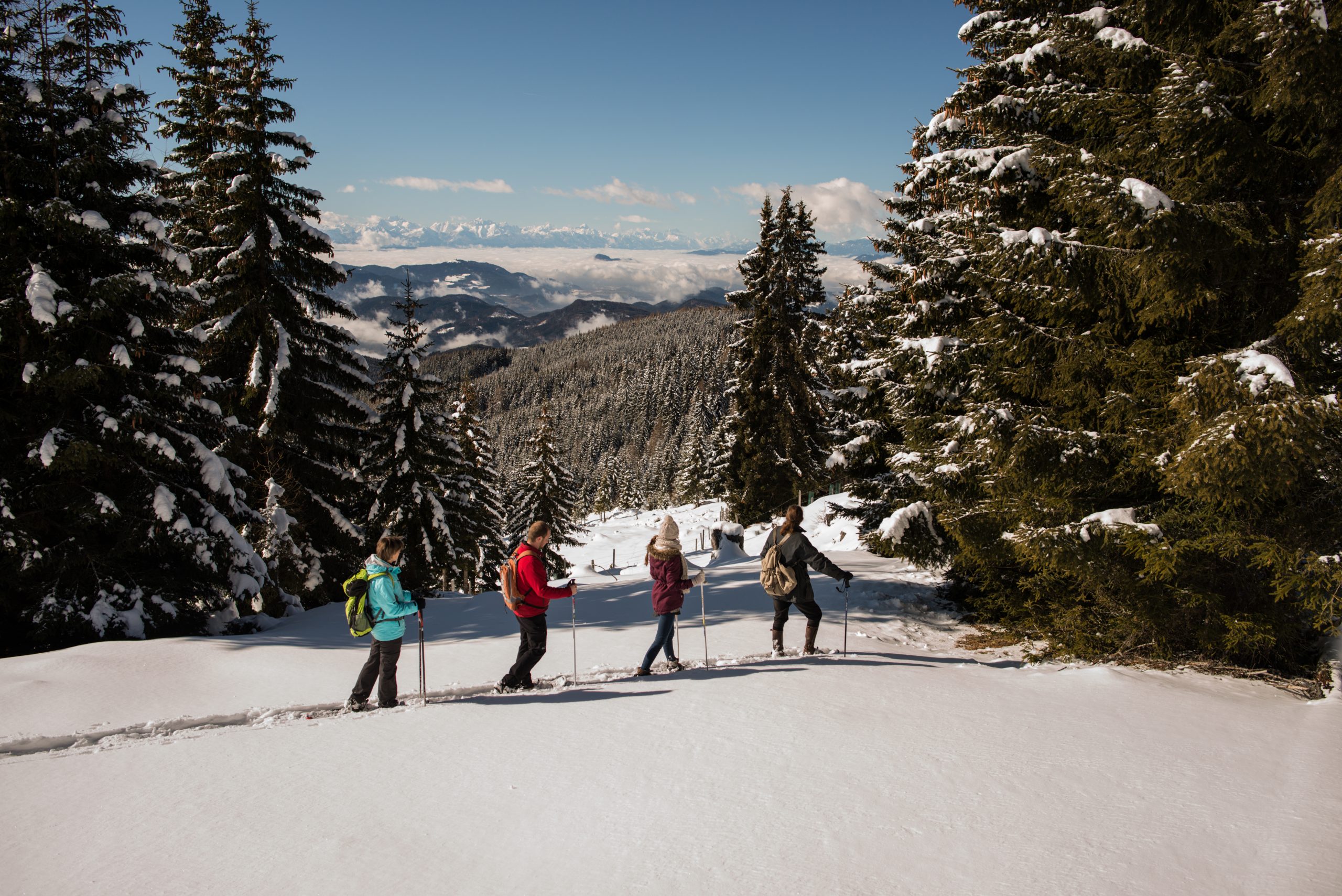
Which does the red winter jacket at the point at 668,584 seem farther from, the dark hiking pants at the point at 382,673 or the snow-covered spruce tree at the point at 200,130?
the snow-covered spruce tree at the point at 200,130

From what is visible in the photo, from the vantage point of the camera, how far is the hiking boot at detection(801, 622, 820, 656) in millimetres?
8570

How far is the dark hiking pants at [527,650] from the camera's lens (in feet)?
23.9

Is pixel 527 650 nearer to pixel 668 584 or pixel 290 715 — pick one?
pixel 668 584

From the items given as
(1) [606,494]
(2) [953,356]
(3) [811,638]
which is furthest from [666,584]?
(1) [606,494]

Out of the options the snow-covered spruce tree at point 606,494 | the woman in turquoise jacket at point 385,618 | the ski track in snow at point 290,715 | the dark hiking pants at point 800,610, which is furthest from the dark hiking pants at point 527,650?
the snow-covered spruce tree at point 606,494

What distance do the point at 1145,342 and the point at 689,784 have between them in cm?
667

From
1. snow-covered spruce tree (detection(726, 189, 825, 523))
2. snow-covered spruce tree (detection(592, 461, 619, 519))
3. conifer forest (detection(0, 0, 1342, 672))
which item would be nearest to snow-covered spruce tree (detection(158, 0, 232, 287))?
conifer forest (detection(0, 0, 1342, 672))

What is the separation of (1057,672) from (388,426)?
1780cm

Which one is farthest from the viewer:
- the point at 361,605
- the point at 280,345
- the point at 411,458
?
the point at 411,458

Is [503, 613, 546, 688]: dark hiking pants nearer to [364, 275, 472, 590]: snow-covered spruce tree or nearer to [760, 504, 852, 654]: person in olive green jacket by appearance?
[760, 504, 852, 654]: person in olive green jacket

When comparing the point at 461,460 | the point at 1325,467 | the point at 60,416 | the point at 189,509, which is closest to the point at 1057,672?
the point at 1325,467

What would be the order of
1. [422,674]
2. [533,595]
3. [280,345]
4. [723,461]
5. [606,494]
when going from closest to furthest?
[533,595]
[422,674]
[280,345]
[723,461]
[606,494]

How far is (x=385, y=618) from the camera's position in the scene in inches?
264

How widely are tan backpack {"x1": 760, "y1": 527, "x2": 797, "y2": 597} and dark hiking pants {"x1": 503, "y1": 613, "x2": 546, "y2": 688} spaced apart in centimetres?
273
